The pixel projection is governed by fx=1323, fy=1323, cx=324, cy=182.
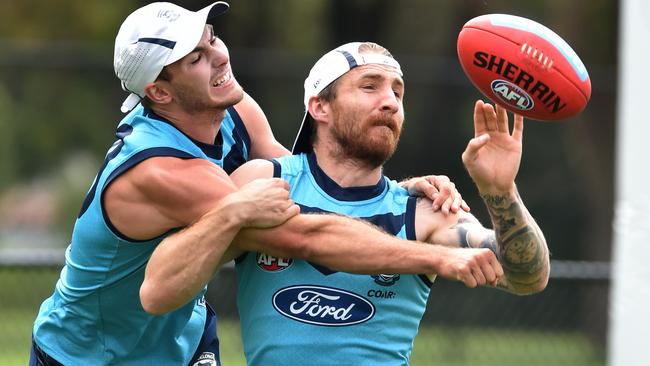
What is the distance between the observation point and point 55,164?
1602 cm

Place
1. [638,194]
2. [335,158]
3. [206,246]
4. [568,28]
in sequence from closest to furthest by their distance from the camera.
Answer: [206,246] → [335,158] → [638,194] → [568,28]

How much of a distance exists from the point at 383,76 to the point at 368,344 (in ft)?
3.28

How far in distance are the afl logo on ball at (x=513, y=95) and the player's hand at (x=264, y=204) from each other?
86 centimetres

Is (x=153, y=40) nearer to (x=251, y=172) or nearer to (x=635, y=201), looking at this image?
(x=251, y=172)

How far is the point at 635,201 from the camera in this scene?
18.7 feet

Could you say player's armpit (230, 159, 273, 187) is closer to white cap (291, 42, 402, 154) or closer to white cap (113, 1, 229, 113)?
white cap (291, 42, 402, 154)

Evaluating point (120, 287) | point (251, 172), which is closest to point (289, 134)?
point (120, 287)

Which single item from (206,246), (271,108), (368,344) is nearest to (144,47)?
(206,246)

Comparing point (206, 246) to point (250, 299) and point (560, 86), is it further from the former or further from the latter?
point (560, 86)

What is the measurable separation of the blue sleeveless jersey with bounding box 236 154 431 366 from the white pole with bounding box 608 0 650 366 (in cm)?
116

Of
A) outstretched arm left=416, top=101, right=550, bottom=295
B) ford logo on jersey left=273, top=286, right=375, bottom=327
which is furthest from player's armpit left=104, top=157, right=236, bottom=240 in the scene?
outstretched arm left=416, top=101, right=550, bottom=295

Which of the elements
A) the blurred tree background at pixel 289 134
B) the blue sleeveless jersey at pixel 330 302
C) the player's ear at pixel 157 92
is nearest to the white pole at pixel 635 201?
the blue sleeveless jersey at pixel 330 302

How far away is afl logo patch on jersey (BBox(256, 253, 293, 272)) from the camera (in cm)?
487

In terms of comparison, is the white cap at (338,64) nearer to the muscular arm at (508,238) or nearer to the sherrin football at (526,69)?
the sherrin football at (526,69)
